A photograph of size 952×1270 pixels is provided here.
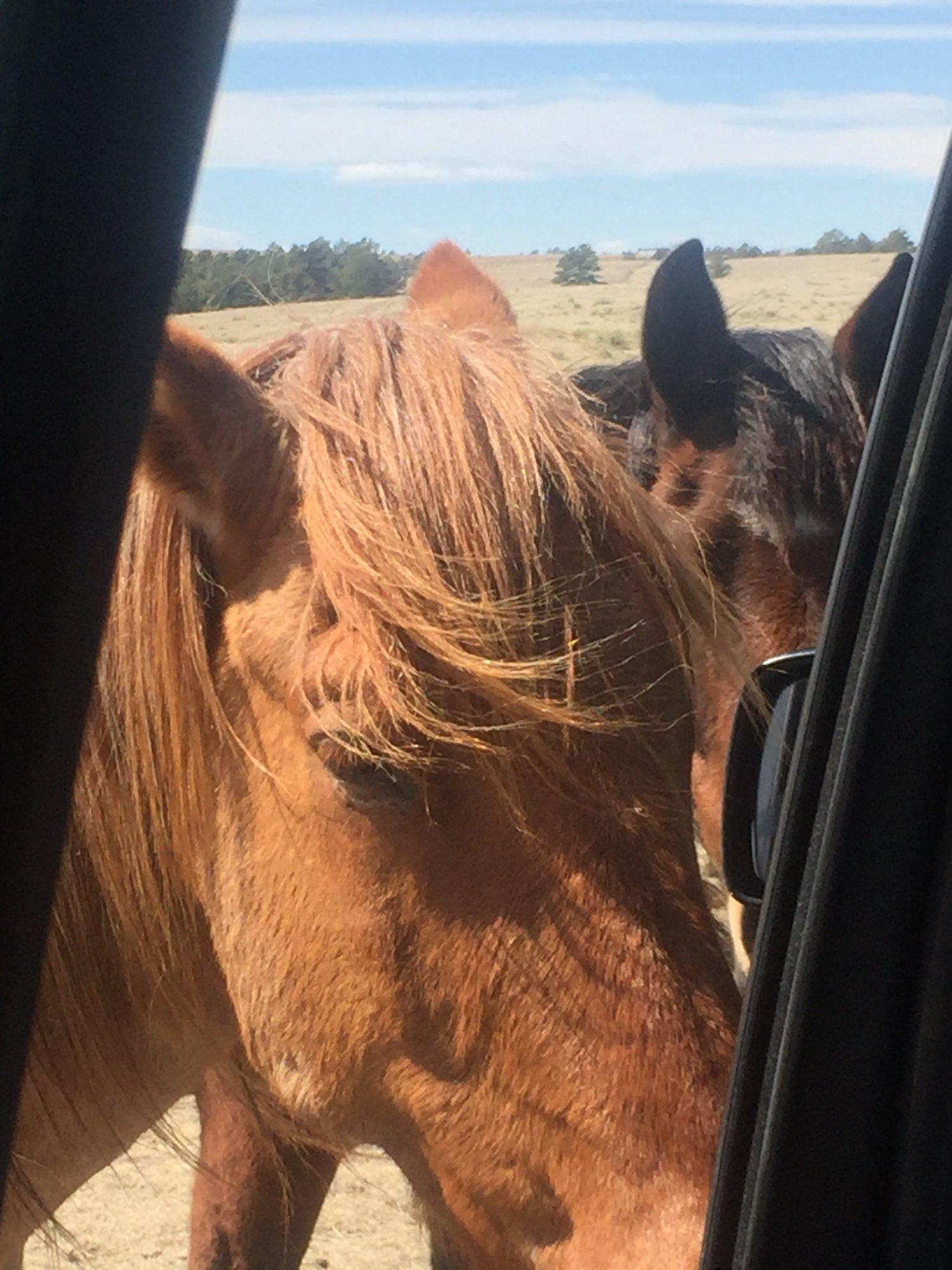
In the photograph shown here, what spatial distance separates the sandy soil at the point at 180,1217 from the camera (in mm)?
1776

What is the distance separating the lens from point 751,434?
225cm

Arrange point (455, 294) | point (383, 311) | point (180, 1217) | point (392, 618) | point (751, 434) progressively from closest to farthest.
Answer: point (392, 618), point (383, 311), point (455, 294), point (180, 1217), point (751, 434)

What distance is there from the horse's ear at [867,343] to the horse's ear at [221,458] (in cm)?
129

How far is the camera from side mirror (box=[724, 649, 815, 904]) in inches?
43.7

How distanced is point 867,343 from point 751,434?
0.26 meters

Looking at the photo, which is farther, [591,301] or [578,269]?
[591,301]

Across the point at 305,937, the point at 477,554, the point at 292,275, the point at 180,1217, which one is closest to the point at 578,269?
the point at 292,275

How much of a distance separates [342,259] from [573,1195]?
0.98m

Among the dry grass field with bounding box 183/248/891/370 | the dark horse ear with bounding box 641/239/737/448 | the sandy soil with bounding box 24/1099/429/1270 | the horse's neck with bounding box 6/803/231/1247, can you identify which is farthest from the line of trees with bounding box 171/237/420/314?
the sandy soil with bounding box 24/1099/429/1270

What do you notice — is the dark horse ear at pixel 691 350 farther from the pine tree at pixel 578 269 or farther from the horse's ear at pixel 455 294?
the pine tree at pixel 578 269

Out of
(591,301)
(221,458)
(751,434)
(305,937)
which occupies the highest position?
(591,301)

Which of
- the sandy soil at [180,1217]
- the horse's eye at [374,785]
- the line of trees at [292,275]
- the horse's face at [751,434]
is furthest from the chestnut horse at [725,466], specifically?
the horse's eye at [374,785]

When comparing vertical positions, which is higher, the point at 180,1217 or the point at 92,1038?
the point at 92,1038

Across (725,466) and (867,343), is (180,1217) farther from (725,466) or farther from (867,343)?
(867,343)
